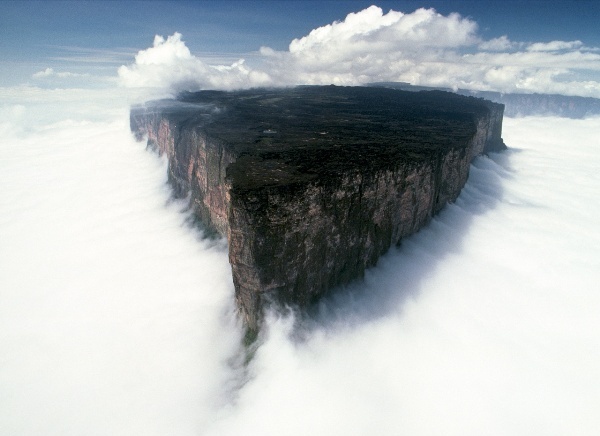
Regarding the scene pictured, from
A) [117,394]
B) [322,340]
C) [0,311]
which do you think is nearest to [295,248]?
[322,340]

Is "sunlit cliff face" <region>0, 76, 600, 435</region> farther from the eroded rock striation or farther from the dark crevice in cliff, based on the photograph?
the eroded rock striation

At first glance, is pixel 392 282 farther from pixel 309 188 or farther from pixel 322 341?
pixel 309 188

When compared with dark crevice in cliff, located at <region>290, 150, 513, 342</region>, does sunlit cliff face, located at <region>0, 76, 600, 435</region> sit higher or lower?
lower

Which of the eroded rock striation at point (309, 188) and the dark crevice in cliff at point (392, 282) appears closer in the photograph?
the eroded rock striation at point (309, 188)

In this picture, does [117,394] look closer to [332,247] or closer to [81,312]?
[81,312]

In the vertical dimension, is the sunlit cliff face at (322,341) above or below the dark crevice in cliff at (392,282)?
below

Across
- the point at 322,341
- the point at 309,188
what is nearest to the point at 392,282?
the point at 322,341

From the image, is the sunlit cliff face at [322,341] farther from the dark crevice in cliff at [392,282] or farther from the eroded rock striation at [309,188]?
the eroded rock striation at [309,188]

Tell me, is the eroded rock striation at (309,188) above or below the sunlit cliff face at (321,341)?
above

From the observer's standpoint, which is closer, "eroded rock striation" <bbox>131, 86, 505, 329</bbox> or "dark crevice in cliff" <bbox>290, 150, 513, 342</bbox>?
"eroded rock striation" <bbox>131, 86, 505, 329</bbox>
